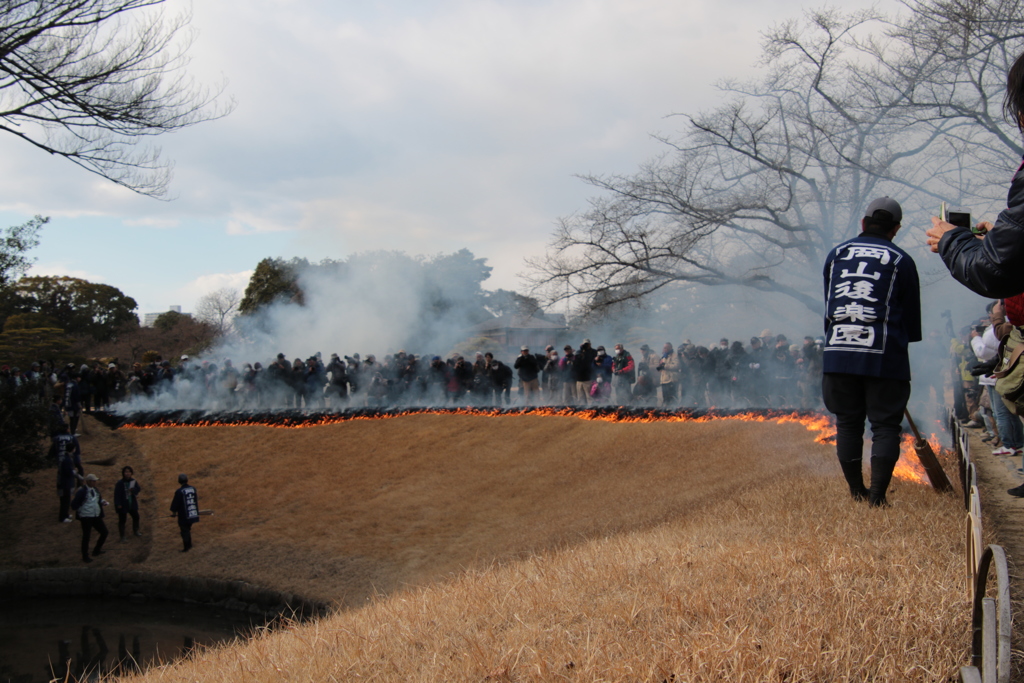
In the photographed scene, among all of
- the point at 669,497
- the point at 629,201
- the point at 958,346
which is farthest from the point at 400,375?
the point at 958,346

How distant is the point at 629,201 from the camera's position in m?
19.5

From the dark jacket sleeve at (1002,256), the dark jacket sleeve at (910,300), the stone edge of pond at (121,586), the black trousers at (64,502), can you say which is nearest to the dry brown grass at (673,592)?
the dark jacket sleeve at (910,300)

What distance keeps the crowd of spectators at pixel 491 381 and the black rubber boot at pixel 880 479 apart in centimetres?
1051

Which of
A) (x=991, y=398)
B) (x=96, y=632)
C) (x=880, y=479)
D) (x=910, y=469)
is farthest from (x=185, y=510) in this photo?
(x=991, y=398)

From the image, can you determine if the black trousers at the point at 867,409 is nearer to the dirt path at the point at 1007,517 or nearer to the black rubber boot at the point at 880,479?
the black rubber boot at the point at 880,479

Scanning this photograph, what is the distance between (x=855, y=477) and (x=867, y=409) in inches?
22.1

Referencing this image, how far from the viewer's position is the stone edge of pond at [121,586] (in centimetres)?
1218

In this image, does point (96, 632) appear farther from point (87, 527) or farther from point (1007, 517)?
point (1007, 517)

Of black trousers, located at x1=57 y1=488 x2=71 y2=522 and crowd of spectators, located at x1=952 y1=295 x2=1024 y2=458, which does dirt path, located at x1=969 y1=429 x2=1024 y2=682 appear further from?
black trousers, located at x1=57 y1=488 x2=71 y2=522

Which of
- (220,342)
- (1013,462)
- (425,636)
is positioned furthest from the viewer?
(220,342)

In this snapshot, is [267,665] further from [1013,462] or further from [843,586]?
[1013,462]

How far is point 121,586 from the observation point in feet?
43.5

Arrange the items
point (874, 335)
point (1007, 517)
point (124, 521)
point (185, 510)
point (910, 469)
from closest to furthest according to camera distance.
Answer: point (1007, 517)
point (874, 335)
point (910, 469)
point (185, 510)
point (124, 521)

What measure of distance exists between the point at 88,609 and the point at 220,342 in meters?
29.5
